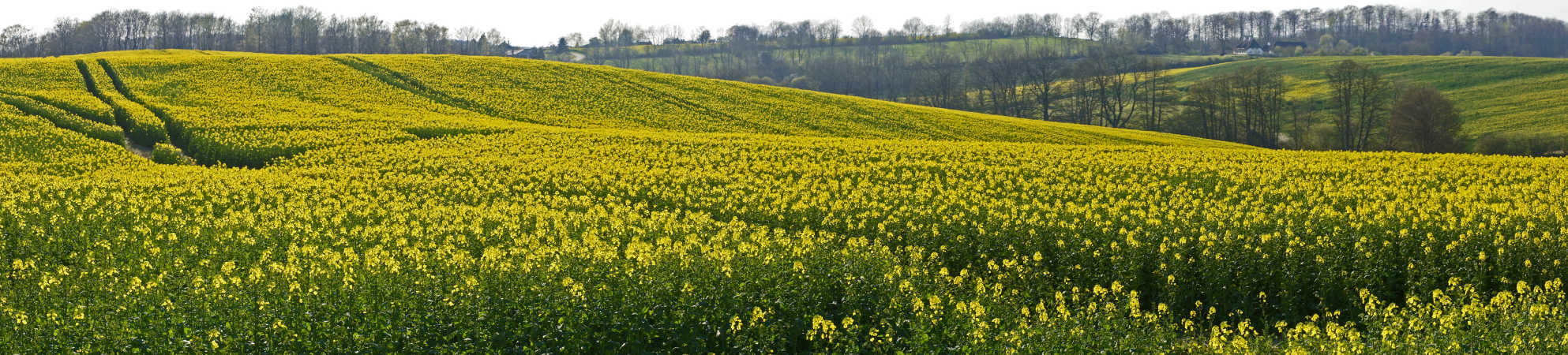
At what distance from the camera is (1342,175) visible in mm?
22234

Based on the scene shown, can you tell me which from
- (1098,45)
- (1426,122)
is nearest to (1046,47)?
(1098,45)

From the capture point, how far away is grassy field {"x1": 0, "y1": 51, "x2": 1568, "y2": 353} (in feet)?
26.3

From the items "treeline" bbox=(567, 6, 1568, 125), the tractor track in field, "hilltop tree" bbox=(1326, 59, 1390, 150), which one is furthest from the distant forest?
the tractor track in field

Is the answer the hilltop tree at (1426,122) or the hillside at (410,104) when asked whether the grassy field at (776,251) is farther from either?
the hilltop tree at (1426,122)

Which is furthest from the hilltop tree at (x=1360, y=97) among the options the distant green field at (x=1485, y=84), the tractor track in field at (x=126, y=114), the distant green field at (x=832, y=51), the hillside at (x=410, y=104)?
the distant green field at (x=832, y=51)

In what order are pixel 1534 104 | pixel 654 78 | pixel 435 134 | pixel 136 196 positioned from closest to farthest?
pixel 136 196
pixel 435 134
pixel 654 78
pixel 1534 104

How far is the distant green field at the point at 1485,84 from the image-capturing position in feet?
252

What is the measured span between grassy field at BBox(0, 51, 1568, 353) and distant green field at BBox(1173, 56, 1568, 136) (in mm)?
64518

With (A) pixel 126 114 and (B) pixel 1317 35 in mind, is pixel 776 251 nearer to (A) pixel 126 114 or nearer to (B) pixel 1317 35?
(A) pixel 126 114

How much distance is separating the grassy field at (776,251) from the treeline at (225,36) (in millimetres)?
105424

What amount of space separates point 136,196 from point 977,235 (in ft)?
49.8

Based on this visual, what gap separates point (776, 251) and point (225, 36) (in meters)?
152

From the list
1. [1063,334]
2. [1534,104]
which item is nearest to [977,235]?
[1063,334]

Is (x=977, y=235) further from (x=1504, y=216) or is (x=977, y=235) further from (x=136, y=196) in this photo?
(x=136, y=196)
